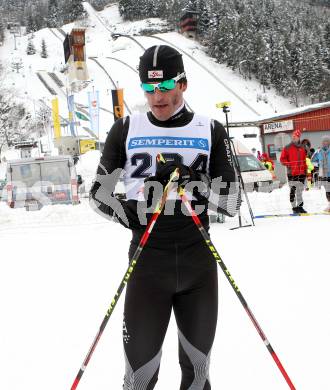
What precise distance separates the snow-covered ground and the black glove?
1.61 metres

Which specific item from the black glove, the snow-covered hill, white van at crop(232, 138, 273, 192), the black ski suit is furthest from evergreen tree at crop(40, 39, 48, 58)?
the black glove

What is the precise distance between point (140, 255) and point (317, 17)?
419 feet

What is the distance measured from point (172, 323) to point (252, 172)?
1144 cm

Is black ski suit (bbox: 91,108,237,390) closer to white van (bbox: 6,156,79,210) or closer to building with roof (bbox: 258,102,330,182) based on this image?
white van (bbox: 6,156,79,210)

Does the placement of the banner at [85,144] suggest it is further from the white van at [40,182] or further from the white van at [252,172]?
the white van at [40,182]

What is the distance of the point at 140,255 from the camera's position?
208 centimetres

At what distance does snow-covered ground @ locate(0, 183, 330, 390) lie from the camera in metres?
3.13

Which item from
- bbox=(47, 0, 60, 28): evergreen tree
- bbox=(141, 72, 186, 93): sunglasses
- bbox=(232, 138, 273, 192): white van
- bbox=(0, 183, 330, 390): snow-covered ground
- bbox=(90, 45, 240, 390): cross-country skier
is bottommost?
bbox=(0, 183, 330, 390): snow-covered ground

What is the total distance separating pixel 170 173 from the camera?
1.96 m

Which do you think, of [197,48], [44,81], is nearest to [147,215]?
[44,81]

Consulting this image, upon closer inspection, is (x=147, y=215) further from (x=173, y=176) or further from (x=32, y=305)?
(x=32, y=305)

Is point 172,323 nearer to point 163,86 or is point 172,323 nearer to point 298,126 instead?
point 163,86

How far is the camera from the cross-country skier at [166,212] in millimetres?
2031

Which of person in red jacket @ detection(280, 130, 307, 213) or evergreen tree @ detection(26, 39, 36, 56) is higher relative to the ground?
evergreen tree @ detection(26, 39, 36, 56)
